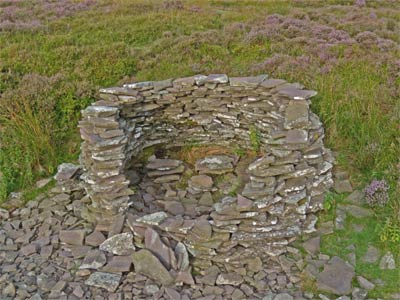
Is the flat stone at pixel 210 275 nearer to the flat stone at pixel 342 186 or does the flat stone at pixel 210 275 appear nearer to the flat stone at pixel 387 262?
the flat stone at pixel 387 262

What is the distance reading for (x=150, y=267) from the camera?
4.72m

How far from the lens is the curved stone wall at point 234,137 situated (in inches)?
193

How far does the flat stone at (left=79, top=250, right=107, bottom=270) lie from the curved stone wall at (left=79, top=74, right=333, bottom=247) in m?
0.61

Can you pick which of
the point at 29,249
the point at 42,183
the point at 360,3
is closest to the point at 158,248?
Result: the point at 29,249

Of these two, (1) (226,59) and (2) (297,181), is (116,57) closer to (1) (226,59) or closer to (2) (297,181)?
(1) (226,59)

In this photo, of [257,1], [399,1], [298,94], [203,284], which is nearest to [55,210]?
[203,284]

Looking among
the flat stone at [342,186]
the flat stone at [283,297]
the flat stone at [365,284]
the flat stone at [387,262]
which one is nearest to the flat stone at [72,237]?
the flat stone at [283,297]

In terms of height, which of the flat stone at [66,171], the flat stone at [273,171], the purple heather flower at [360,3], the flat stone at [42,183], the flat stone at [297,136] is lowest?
the flat stone at [42,183]

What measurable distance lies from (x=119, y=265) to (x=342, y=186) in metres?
3.00

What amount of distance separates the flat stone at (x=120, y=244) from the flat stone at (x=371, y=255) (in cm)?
253

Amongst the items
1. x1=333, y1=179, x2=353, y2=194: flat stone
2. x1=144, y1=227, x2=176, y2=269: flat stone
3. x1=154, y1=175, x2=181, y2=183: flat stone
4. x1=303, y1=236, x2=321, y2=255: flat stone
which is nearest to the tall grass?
x1=154, y1=175, x2=181, y2=183: flat stone

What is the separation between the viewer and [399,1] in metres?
16.6

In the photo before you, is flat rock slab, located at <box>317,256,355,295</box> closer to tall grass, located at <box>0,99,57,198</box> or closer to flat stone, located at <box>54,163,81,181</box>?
flat stone, located at <box>54,163,81,181</box>

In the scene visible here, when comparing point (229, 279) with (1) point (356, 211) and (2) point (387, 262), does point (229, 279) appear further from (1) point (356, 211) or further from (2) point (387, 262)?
(1) point (356, 211)
